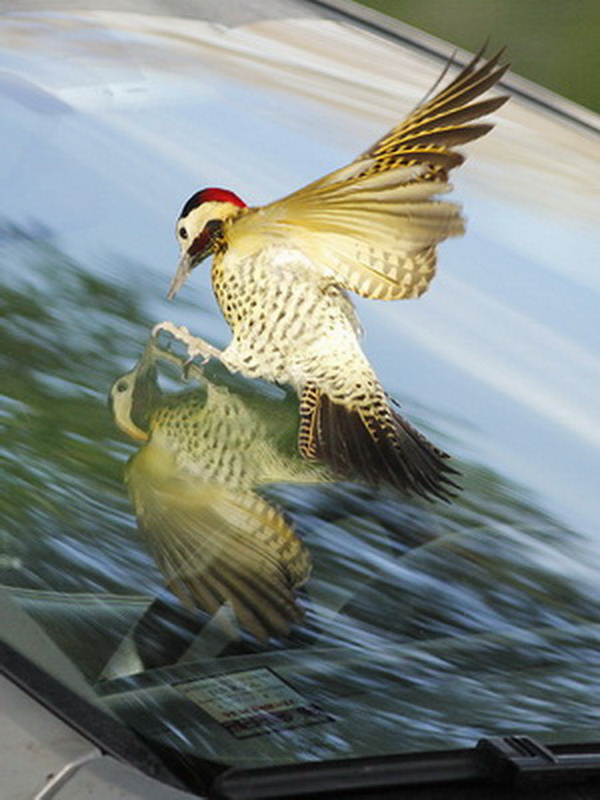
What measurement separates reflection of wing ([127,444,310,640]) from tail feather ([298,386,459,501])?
92 mm

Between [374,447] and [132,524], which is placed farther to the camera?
[374,447]

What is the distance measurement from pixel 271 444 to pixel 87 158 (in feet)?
1.07

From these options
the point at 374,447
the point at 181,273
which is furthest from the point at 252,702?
the point at 181,273

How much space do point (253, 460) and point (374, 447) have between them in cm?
11

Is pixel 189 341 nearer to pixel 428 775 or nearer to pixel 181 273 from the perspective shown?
pixel 181 273

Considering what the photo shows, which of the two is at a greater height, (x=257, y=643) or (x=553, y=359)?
(x=553, y=359)

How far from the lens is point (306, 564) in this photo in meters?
1.23

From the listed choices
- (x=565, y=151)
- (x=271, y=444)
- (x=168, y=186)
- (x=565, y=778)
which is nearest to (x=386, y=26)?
(x=565, y=151)

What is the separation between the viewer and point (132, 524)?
1.21m

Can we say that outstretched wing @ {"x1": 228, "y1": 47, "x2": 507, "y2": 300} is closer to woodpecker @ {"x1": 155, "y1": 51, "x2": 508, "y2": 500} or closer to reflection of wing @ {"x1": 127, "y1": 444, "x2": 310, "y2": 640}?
woodpecker @ {"x1": 155, "y1": 51, "x2": 508, "y2": 500}

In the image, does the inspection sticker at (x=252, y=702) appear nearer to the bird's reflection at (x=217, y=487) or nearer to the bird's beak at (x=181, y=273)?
the bird's reflection at (x=217, y=487)

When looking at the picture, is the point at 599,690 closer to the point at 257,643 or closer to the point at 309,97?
the point at 257,643

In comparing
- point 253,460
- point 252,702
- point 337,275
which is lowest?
point 252,702

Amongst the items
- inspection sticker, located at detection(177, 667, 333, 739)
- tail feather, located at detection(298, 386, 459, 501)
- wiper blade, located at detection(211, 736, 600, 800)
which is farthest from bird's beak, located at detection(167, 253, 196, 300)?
wiper blade, located at detection(211, 736, 600, 800)
